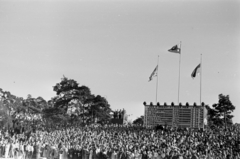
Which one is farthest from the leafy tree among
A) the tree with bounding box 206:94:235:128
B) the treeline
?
the tree with bounding box 206:94:235:128

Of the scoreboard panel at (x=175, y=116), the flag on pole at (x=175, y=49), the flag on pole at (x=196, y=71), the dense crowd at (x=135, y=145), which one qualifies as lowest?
the dense crowd at (x=135, y=145)

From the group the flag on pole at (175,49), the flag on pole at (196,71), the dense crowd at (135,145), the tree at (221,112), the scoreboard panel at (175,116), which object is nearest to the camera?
the dense crowd at (135,145)

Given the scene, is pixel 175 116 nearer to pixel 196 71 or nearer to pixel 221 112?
pixel 196 71

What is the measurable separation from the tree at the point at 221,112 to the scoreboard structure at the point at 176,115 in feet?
65.7

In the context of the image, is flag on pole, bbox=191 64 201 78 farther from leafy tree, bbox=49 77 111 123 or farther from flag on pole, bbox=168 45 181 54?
leafy tree, bbox=49 77 111 123

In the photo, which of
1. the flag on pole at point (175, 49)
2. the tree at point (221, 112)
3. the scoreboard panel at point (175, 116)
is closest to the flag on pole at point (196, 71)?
the flag on pole at point (175, 49)

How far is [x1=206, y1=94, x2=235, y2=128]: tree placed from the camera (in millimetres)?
60969

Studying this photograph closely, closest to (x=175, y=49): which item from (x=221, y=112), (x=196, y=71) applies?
(x=196, y=71)

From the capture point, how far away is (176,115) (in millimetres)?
42188

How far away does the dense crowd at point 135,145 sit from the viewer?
116 feet

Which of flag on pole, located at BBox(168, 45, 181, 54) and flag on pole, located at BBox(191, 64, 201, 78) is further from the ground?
flag on pole, located at BBox(168, 45, 181, 54)

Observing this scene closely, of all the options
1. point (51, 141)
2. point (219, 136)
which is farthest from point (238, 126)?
point (51, 141)

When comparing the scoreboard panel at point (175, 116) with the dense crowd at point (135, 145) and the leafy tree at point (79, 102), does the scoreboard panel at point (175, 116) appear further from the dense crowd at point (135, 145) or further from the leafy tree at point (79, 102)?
the leafy tree at point (79, 102)

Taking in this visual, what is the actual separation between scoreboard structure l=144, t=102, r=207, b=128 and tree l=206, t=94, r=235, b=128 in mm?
20019
